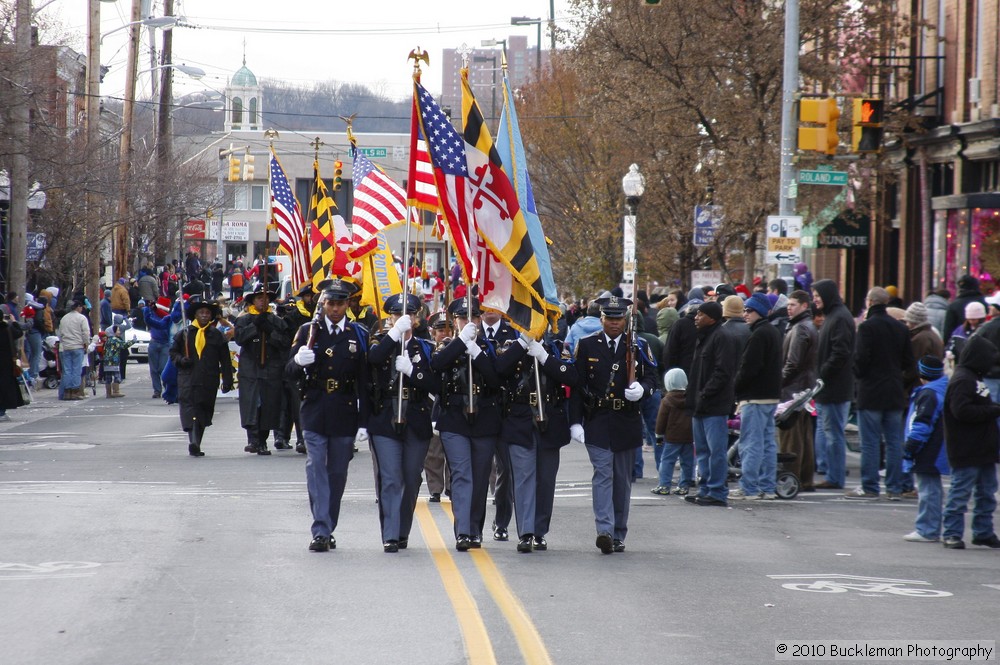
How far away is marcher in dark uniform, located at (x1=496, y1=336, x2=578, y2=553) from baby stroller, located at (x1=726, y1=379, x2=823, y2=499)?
396 cm

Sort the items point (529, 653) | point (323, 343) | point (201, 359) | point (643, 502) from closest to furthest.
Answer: point (529, 653) < point (323, 343) < point (643, 502) < point (201, 359)

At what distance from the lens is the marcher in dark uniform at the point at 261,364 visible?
18.0 m

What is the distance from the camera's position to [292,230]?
75.4 ft

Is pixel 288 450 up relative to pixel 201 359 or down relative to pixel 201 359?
down

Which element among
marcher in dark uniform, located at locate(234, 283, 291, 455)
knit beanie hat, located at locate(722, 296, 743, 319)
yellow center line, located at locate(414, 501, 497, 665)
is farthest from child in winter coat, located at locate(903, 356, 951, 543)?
marcher in dark uniform, located at locate(234, 283, 291, 455)

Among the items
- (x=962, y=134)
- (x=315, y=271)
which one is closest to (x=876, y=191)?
(x=962, y=134)

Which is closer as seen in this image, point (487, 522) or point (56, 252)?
point (487, 522)

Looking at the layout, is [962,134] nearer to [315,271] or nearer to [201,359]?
[315,271]

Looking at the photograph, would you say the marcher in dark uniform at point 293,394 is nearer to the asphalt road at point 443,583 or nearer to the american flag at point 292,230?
the asphalt road at point 443,583

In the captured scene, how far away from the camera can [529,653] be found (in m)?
7.41

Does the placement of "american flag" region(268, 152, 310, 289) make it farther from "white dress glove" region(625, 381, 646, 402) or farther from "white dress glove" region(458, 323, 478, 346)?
"white dress glove" region(625, 381, 646, 402)

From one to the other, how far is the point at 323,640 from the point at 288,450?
1147 centimetres

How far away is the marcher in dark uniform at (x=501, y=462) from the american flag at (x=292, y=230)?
39.2 ft

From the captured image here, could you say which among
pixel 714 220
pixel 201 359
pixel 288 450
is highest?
pixel 714 220
